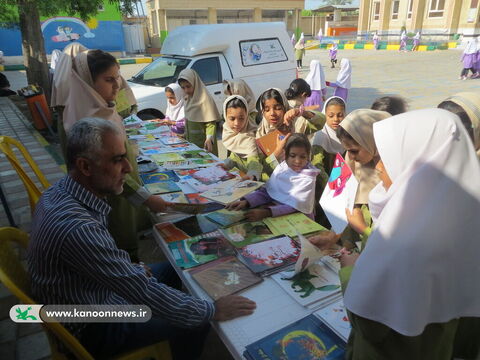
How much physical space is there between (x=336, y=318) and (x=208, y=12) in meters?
33.0

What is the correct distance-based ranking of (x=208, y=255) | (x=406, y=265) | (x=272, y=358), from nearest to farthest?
1. (x=406, y=265)
2. (x=272, y=358)
3. (x=208, y=255)

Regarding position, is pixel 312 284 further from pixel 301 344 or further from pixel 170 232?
pixel 170 232

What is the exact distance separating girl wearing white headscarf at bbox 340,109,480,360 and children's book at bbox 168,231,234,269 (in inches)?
33.7

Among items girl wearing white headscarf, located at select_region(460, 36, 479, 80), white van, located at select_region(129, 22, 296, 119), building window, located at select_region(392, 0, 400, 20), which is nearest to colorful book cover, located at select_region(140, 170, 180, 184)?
white van, located at select_region(129, 22, 296, 119)

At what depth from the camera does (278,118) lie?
310cm

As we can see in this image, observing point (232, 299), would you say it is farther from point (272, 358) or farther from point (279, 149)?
point (279, 149)

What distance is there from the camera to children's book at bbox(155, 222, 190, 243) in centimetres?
192

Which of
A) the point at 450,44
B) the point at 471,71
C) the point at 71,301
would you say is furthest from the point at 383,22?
the point at 71,301

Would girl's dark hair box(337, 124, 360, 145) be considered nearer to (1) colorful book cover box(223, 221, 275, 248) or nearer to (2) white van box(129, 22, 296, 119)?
(1) colorful book cover box(223, 221, 275, 248)

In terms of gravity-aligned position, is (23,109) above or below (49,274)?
below

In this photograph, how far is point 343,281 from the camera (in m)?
1.19

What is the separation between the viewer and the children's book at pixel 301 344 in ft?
3.84

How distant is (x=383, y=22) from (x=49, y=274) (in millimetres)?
37361

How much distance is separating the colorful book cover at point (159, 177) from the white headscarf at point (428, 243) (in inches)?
81.1
